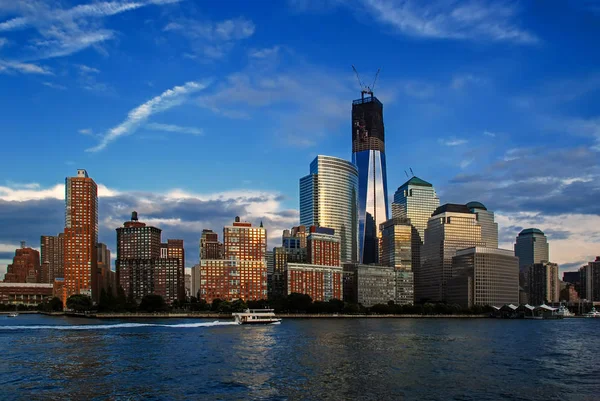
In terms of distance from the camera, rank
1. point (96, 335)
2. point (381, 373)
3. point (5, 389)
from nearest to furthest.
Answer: point (5, 389), point (381, 373), point (96, 335)

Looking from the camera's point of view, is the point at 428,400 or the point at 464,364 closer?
the point at 428,400

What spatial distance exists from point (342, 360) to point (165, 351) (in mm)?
31499

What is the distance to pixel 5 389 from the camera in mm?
68938

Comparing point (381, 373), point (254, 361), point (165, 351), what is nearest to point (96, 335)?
point (165, 351)

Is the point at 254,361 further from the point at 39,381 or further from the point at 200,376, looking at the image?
the point at 39,381

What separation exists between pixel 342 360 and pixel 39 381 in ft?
139

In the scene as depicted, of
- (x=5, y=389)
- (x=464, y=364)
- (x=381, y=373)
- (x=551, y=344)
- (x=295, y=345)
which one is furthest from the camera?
(x=551, y=344)

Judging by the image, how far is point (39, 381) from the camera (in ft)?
242

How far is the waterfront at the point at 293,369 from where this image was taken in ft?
222

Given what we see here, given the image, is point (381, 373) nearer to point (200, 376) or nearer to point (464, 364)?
point (464, 364)

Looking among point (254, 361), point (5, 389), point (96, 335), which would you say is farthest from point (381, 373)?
point (96, 335)

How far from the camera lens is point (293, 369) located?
85375 millimetres

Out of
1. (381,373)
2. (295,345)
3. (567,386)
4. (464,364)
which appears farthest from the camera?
(295,345)

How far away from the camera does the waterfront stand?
6781cm
